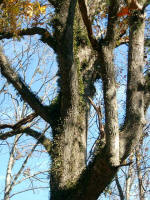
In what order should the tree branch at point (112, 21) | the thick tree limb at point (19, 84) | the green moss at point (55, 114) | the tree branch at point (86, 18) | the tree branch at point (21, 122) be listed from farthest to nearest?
the tree branch at point (21, 122)
the green moss at point (55, 114)
the thick tree limb at point (19, 84)
the tree branch at point (112, 21)
the tree branch at point (86, 18)

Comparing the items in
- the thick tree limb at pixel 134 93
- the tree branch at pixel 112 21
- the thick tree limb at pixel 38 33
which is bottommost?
the thick tree limb at pixel 134 93

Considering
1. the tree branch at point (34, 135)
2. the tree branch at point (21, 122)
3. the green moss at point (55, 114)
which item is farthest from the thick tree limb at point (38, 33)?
the tree branch at point (34, 135)

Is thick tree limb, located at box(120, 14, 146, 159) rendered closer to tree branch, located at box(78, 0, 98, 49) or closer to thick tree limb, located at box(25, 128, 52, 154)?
tree branch, located at box(78, 0, 98, 49)

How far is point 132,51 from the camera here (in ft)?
12.6

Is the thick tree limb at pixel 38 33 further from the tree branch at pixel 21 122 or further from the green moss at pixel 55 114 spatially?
the tree branch at pixel 21 122

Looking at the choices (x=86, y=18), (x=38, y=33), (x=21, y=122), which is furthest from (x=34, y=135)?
(x=86, y=18)

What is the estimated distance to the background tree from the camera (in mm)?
3514

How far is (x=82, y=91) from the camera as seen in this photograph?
5137mm

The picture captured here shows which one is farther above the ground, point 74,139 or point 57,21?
point 57,21

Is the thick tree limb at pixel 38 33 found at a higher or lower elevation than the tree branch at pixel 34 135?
higher

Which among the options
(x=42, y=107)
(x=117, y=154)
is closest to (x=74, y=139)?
(x=42, y=107)

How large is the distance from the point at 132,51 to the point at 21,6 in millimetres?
2107

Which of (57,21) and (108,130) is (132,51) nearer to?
(108,130)

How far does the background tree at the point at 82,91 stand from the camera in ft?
11.5
